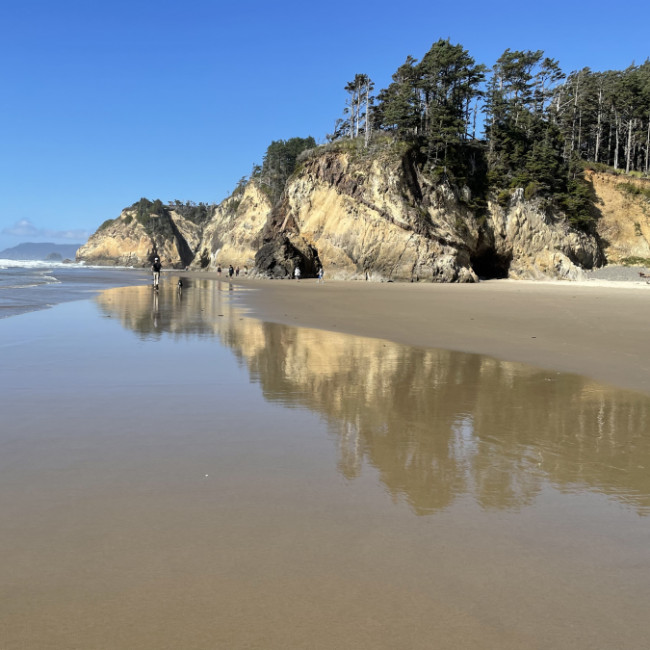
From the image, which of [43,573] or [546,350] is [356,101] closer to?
[546,350]

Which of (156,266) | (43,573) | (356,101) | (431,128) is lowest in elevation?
(43,573)

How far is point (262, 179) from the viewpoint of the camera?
83.3 m

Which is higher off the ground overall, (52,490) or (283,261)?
(283,261)

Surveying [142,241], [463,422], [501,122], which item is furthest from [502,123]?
[142,241]

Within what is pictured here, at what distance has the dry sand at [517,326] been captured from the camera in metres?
9.61

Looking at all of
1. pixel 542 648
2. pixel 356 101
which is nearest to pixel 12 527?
pixel 542 648

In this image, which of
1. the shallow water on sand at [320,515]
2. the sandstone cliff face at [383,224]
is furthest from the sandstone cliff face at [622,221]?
the shallow water on sand at [320,515]

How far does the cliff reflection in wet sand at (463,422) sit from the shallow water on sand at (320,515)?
36mm

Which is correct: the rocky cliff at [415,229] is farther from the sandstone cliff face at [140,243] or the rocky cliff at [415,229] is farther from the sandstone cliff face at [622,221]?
the sandstone cliff face at [140,243]

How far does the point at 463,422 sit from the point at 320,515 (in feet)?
9.50

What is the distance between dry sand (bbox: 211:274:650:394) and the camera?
9609 millimetres

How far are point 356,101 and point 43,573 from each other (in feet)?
224

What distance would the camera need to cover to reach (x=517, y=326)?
48.4 ft

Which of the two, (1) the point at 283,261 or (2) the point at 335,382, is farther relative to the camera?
(1) the point at 283,261
